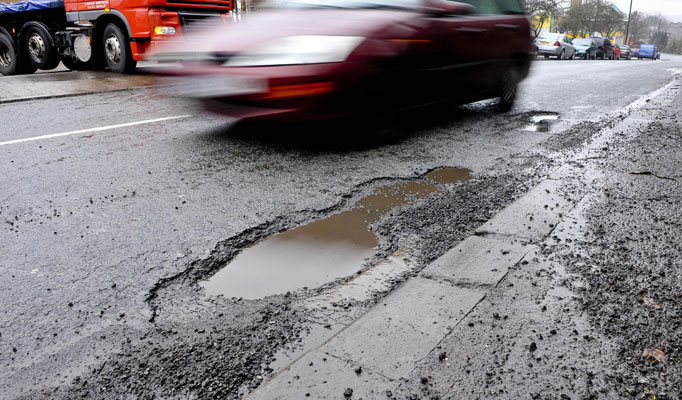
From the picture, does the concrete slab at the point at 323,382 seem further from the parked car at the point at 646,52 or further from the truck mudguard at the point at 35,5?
the parked car at the point at 646,52

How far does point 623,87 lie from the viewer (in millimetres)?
10789

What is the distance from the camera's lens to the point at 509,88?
6.94 metres

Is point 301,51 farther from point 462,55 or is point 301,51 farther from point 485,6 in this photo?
point 485,6

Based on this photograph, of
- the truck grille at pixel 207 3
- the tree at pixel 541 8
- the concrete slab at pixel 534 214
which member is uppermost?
the tree at pixel 541 8

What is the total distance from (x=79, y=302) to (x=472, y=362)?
1.64 m

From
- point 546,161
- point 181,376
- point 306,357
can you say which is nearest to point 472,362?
point 306,357

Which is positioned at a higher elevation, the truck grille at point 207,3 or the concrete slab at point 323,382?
the truck grille at point 207,3

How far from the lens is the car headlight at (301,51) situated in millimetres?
4438

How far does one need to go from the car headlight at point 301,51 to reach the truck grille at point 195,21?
5915 mm

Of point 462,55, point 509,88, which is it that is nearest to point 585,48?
point 509,88

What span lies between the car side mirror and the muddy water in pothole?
2.44 m

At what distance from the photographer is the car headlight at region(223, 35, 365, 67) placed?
4438 mm

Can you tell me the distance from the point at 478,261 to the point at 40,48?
12331mm

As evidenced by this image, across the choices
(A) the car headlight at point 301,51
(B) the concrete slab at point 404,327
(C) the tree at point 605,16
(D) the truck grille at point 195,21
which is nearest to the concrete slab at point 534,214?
(B) the concrete slab at point 404,327
